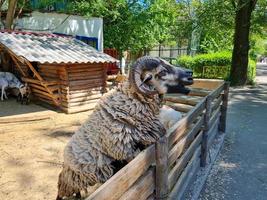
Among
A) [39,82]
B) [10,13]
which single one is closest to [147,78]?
[39,82]

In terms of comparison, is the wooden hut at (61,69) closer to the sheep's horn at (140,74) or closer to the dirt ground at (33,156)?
the dirt ground at (33,156)

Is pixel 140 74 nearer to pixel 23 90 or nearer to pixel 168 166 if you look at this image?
pixel 168 166

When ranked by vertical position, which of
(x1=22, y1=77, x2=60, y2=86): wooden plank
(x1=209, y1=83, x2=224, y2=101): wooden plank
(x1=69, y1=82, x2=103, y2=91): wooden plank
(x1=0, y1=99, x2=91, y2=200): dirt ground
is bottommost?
(x1=0, y1=99, x2=91, y2=200): dirt ground

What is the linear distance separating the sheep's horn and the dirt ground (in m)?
2.56

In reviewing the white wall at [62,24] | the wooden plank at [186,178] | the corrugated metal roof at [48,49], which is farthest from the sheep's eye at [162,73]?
the white wall at [62,24]

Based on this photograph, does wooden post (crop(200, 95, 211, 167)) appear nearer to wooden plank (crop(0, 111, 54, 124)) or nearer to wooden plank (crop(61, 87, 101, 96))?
wooden plank (crop(0, 111, 54, 124))

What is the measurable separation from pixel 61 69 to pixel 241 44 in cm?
1022

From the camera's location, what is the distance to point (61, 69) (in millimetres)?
10297

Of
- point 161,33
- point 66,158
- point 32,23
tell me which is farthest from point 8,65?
point 161,33

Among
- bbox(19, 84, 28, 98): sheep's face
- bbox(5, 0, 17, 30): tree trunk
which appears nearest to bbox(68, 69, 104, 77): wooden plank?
bbox(19, 84, 28, 98): sheep's face

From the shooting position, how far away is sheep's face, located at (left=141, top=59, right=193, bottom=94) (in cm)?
318

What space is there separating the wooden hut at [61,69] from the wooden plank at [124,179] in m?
7.06

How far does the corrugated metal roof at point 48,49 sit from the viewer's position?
9.53 meters

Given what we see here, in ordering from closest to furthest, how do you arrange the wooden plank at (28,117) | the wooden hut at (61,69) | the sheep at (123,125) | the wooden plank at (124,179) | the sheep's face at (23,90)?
the wooden plank at (124,179)
the sheep at (123,125)
the wooden plank at (28,117)
the wooden hut at (61,69)
the sheep's face at (23,90)
